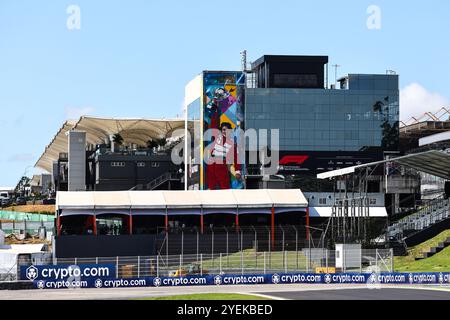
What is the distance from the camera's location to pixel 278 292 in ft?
213

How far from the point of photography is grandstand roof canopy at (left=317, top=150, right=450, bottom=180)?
3368 inches

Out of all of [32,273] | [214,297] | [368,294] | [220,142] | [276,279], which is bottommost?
[276,279]

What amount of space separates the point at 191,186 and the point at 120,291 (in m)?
61.1

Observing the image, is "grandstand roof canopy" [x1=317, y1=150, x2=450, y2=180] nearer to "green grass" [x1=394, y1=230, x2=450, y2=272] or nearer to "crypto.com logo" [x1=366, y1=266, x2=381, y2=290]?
"green grass" [x1=394, y1=230, x2=450, y2=272]

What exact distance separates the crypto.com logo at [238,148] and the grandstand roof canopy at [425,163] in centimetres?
3270

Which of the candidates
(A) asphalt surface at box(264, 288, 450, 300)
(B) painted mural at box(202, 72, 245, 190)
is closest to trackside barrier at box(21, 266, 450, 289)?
(A) asphalt surface at box(264, 288, 450, 300)

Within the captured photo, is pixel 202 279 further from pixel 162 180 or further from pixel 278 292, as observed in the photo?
pixel 162 180

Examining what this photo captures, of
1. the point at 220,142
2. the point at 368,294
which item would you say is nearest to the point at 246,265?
the point at 368,294

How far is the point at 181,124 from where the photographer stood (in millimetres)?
142375

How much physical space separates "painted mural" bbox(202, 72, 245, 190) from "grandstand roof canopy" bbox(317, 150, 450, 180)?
106 ft

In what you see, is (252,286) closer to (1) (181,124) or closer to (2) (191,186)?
(2) (191,186)

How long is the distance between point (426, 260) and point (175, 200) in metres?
31.7
